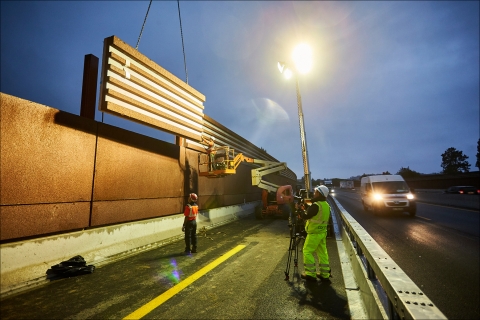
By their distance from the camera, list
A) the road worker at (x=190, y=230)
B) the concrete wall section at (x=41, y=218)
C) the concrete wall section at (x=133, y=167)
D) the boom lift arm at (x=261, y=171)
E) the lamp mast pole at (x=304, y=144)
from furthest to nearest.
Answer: the boom lift arm at (x=261, y=171)
the lamp mast pole at (x=304, y=144)
the road worker at (x=190, y=230)
the concrete wall section at (x=133, y=167)
the concrete wall section at (x=41, y=218)

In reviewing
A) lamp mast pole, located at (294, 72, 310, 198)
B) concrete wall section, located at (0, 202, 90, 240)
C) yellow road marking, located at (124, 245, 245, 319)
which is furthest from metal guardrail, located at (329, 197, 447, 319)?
concrete wall section, located at (0, 202, 90, 240)

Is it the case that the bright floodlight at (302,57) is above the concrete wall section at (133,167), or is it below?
above

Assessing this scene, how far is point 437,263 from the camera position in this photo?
20.1 feet

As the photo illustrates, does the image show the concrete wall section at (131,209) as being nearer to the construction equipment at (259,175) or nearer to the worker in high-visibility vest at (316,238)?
the construction equipment at (259,175)

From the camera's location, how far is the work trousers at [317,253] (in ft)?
15.0

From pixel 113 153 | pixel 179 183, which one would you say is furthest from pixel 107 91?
pixel 179 183

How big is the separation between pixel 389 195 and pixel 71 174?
16.0 m

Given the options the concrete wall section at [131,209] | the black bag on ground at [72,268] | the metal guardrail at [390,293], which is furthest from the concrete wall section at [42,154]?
the metal guardrail at [390,293]

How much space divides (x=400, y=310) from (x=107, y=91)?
765 cm

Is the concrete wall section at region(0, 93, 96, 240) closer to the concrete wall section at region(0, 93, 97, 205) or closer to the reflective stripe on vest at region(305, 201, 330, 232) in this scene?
the concrete wall section at region(0, 93, 97, 205)

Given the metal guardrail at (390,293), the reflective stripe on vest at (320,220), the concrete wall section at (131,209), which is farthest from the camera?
the concrete wall section at (131,209)

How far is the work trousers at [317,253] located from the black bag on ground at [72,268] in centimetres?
484

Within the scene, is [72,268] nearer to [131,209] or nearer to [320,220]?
[131,209]

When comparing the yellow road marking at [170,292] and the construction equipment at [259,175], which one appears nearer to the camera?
the yellow road marking at [170,292]
